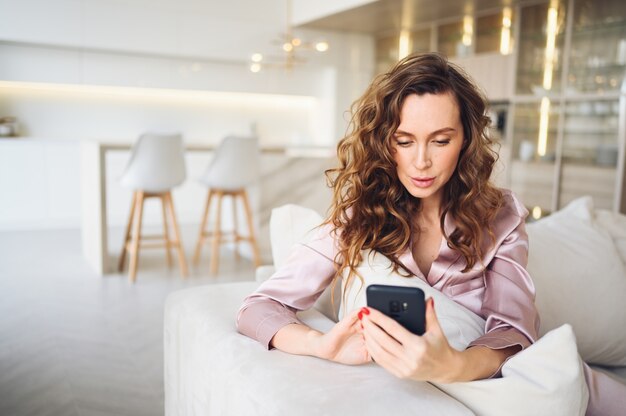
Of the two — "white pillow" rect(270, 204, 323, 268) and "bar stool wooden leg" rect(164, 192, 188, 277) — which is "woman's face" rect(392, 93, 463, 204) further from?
"bar stool wooden leg" rect(164, 192, 188, 277)

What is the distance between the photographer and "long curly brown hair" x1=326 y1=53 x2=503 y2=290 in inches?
42.3

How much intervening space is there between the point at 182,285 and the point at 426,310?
10.3ft

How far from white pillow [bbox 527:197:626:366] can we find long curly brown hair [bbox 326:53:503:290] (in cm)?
43

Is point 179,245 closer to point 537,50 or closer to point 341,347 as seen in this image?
point 341,347

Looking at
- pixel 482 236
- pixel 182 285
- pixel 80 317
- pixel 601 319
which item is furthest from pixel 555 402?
pixel 182 285

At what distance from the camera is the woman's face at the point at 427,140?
3.45 feet

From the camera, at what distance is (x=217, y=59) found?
6.48 meters

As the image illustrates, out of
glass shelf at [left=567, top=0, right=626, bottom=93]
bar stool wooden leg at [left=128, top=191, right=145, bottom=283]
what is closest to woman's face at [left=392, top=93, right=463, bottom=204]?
bar stool wooden leg at [left=128, top=191, right=145, bottom=283]

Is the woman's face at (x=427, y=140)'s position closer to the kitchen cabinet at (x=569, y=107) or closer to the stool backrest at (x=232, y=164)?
the stool backrest at (x=232, y=164)

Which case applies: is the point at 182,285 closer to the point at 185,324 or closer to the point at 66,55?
the point at 185,324

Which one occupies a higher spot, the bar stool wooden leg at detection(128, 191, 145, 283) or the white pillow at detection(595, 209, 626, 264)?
the white pillow at detection(595, 209, 626, 264)

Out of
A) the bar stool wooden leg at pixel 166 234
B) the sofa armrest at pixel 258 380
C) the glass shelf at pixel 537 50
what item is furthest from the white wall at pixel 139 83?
the sofa armrest at pixel 258 380

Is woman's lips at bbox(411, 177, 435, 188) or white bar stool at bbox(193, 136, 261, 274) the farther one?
white bar stool at bbox(193, 136, 261, 274)

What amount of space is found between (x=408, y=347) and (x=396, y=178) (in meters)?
0.46
